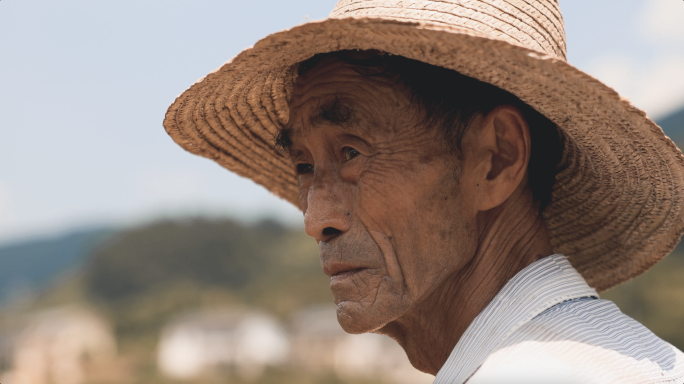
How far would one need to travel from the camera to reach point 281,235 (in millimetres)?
85938

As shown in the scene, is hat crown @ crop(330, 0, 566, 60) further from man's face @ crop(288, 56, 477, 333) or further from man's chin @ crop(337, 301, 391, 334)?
man's chin @ crop(337, 301, 391, 334)

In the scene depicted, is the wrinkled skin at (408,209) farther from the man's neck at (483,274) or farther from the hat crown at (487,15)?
the hat crown at (487,15)

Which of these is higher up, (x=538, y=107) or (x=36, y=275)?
(x=36, y=275)

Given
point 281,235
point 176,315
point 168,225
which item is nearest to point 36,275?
point 168,225

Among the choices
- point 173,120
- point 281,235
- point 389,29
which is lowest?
point 389,29

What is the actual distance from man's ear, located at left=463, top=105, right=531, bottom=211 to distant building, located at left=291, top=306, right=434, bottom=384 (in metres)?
51.1

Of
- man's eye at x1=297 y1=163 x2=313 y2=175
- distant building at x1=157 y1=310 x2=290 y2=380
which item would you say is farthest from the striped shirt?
distant building at x1=157 y1=310 x2=290 y2=380

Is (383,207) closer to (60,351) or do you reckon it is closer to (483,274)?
(483,274)

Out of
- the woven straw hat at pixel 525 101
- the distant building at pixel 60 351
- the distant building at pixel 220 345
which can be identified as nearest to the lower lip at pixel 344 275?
A: the woven straw hat at pixel 525 101

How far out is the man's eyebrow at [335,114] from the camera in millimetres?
2180

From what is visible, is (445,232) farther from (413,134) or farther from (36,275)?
(36,275)

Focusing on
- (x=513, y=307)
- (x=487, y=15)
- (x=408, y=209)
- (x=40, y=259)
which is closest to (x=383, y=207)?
(x=408, y=209)

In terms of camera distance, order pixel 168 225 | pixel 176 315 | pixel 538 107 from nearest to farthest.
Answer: pixel 538 107 < pixel 176 315 < pixel 168 225

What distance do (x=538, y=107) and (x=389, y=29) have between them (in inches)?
17.9
